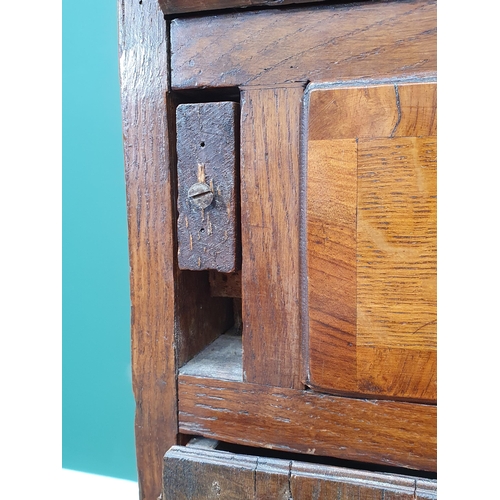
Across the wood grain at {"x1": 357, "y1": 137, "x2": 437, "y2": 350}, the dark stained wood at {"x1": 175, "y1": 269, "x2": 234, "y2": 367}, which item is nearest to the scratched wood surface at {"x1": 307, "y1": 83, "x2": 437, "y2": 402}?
the wood grain at {"x1": 357, "y1": 137, "x2": 437, "y2": 350}

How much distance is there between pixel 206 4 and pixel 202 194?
164 millimetres

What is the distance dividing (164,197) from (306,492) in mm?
283

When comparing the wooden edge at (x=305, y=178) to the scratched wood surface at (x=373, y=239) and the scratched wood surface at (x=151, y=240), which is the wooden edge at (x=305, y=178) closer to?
the scratched wood surface at (x=373, y=239)

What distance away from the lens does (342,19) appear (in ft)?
1.33

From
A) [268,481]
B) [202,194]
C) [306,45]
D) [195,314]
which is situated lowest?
[268,481]

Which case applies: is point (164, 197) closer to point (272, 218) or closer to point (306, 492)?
point (272, 218)

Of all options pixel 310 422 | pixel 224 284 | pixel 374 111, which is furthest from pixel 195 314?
pixel 374 111

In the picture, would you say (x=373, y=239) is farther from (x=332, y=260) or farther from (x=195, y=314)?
(x=195, y=314)

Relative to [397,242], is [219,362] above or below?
below

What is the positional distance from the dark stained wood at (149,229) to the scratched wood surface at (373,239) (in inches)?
5.4

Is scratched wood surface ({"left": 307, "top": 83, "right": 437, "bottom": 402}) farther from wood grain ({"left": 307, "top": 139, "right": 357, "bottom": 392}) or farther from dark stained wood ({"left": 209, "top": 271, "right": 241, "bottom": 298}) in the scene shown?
dark stained wood ({"left": 209, "top": 271, "right": 241, "bottom": 298})

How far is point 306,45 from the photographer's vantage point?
415 millimetres
